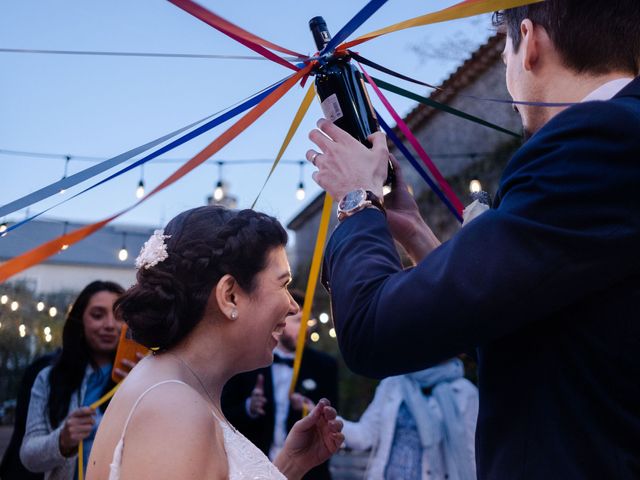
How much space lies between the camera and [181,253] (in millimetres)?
1974

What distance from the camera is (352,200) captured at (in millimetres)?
1376

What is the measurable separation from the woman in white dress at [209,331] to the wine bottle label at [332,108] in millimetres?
508

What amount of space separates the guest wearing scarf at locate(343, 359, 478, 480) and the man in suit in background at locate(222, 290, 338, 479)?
0.35 metres

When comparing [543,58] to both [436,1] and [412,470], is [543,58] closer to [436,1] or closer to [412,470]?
[436,1]

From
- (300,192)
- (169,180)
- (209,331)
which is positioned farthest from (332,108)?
(300,192)

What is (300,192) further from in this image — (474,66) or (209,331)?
(209,331)

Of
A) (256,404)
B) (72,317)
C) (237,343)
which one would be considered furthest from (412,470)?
(237,343)

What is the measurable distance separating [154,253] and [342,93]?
719 millimetres

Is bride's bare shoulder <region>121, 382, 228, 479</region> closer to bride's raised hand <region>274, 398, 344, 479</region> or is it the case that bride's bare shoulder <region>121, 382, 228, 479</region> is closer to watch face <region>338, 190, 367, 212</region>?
bride's raised hand <region>274, 398, 344, 479</region>

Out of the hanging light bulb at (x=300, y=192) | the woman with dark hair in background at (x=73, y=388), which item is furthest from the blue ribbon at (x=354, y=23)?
the hanging light bulb at (x=300, y=192)

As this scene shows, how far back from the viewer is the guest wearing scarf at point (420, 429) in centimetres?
467

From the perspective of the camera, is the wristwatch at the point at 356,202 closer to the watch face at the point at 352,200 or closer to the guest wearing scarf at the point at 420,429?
the watch face at the point at 352,200

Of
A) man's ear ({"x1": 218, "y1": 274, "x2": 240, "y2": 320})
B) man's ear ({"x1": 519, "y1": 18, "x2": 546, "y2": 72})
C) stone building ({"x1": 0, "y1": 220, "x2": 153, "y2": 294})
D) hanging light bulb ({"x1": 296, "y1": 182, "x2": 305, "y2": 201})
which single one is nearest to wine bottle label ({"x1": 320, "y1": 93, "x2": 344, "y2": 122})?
man's ear ({"x1": 519, "y1": 18, "x2": 546, "y2": 72})

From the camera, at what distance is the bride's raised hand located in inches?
81.6
